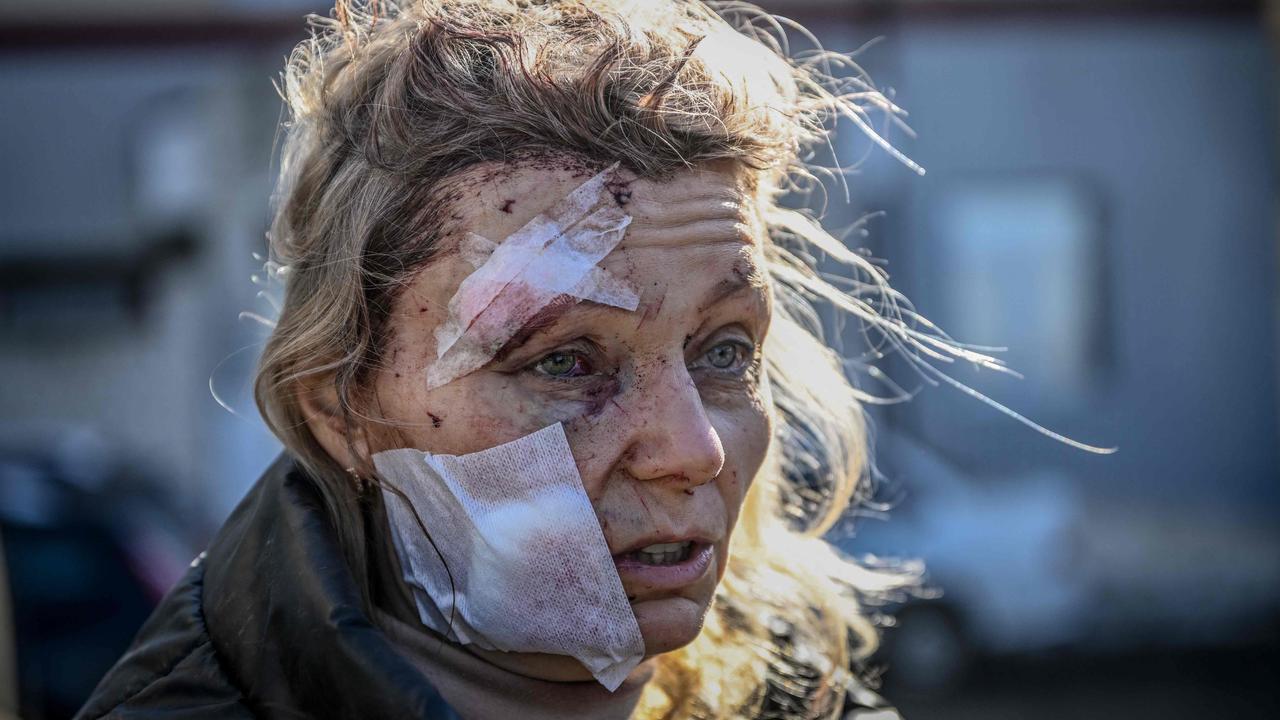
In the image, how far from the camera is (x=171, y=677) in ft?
5.59

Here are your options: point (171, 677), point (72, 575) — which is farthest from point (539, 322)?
point (72, 575)

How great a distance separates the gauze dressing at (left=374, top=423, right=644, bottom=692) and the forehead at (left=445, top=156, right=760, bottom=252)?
30 cm

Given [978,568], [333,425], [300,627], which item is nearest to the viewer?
[300,627]

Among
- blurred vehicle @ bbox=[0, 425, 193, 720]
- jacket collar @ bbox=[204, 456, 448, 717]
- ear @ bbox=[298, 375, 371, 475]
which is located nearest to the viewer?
jacket collar @ bbox=[204, 456, 448, 717]

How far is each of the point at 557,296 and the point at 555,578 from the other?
39 centimetres

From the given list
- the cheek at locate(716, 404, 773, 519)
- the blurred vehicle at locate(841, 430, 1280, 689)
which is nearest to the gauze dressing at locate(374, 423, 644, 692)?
the cheek at locate(716, 404, 773, 519)

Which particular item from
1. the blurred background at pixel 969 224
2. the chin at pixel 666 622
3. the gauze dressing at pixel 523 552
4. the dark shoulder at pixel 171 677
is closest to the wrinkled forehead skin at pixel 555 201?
the gauze dressing at pixel 523 552

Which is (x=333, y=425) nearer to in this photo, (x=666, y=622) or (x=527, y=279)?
(x=527, y=279)

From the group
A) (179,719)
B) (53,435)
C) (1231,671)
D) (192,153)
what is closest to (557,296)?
(179,719)

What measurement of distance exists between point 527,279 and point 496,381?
149 mm

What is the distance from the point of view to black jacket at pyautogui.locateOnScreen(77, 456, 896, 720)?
1.61 meters

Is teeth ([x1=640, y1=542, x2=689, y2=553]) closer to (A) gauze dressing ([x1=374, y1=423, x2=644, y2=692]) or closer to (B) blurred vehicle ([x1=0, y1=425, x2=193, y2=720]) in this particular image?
(A) gauze dressing ([x1=374, y1=423, x2=644, y2=692])

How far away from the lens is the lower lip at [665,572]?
1817mm

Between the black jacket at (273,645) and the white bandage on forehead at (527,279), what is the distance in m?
0.30
